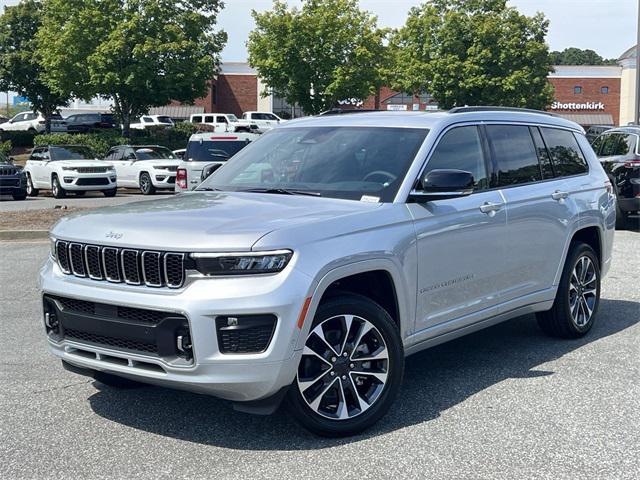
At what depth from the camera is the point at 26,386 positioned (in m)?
5.75

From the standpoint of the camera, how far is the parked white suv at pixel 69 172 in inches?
954

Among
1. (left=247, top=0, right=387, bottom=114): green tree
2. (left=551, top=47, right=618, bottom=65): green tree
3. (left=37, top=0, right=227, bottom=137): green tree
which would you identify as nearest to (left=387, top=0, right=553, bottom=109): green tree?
(left=247, top=0, right=387, bottom=114): green tree

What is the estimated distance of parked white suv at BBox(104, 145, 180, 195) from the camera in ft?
83.9

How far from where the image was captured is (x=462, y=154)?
5.96m

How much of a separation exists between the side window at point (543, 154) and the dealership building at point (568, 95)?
6782cm

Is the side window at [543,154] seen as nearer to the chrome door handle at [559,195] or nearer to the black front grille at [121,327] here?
the chrome door handle at [559,195]

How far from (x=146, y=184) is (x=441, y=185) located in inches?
858

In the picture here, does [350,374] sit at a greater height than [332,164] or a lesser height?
lesser

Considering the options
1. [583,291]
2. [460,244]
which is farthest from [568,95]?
[460,244]

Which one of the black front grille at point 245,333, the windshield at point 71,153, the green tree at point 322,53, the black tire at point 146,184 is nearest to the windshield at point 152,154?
the black tire at point 146,184

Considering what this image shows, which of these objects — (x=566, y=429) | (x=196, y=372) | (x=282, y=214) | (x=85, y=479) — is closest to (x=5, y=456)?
(x=85, y=479)

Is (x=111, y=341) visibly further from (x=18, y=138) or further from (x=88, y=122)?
(x=88, y=122)

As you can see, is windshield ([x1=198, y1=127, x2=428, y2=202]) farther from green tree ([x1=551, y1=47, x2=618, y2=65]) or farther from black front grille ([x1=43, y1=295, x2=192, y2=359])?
green tree ([x1=551, y1=47, x2=618, y2=65])

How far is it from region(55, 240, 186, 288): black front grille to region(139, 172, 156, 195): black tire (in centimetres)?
2143
